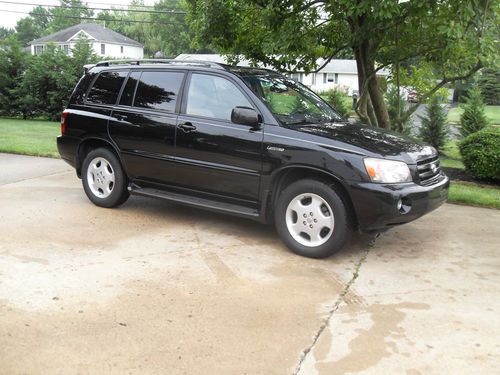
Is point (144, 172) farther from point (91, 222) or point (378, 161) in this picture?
point (378, 161)

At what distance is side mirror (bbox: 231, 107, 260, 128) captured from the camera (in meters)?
5.45

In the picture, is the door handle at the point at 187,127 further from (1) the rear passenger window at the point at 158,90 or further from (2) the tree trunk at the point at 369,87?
(2) the tree trunk at the point at 369,87

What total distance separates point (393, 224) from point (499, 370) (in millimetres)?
1901

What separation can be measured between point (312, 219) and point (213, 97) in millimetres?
1787

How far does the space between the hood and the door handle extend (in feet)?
3.71

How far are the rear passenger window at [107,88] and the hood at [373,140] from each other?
2.47m

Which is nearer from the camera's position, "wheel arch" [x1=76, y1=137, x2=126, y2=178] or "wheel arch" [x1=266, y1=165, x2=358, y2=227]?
"wheel arch" [x1=266, y1=165, x2=358, y2=227]

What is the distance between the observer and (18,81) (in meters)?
19.4

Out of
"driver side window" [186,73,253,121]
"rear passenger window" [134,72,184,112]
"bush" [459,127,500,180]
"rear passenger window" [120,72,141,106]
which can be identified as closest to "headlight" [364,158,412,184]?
"driver side window" [186,73,253,121]

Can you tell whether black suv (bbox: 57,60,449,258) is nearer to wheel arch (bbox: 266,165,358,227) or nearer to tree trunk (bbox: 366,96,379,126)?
wheel arch (bbox: 266,165,358,227)

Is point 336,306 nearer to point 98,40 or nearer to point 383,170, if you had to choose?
point 383,170

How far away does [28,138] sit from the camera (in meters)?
13.2

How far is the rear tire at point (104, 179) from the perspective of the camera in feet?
22.0

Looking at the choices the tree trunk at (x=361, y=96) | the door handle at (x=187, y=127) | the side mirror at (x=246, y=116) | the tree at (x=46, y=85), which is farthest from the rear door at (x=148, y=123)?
the tree at (x=46, y=85)
